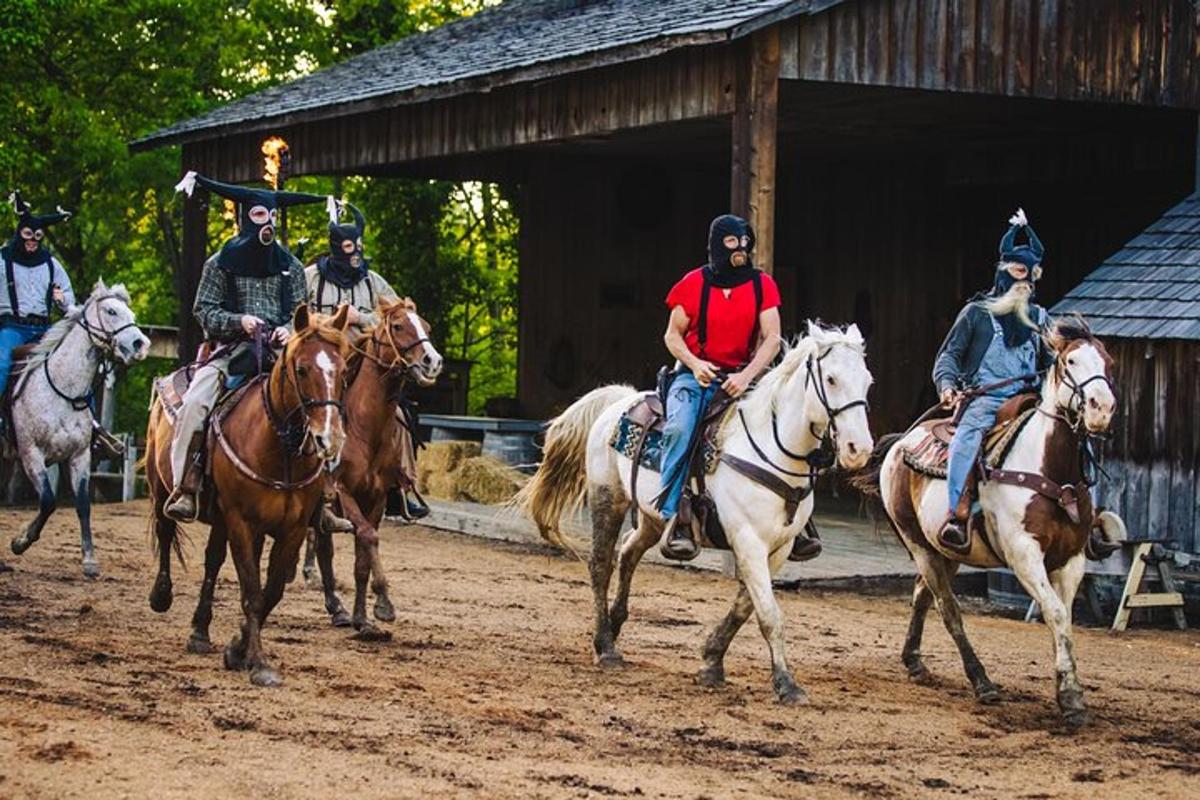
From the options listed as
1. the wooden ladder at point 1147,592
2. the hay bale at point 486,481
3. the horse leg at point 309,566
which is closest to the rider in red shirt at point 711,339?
the horse leg at point 309,566

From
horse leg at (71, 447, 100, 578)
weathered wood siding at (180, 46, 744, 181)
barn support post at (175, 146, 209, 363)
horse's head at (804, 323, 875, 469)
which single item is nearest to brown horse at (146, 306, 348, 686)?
horse's head at (804, 323, 875, 469)

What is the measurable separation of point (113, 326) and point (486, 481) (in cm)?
669

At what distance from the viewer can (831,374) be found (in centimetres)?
1021

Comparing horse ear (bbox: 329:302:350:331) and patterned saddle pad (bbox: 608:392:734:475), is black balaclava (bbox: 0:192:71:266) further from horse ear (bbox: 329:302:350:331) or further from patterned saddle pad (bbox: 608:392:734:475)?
patterned saddle pad (bbox: 608:392:734:475)

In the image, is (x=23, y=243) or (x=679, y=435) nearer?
(x=679, y=435)

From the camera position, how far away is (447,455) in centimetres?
2197

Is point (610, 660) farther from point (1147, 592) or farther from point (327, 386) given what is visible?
point (1147, 592)

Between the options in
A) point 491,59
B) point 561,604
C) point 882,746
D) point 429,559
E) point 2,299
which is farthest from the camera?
point 491,59

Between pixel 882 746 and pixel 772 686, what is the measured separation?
1.53 meters

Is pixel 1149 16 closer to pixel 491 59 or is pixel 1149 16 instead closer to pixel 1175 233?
pixel 1175 233

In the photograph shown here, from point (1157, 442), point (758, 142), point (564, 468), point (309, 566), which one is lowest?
point (309, 566)

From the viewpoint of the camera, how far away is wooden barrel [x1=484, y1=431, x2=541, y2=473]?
2252 centimetres

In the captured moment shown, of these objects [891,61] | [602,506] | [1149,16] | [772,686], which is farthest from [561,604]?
[1149,16]

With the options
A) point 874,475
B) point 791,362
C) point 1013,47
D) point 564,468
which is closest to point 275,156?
point 564,468
